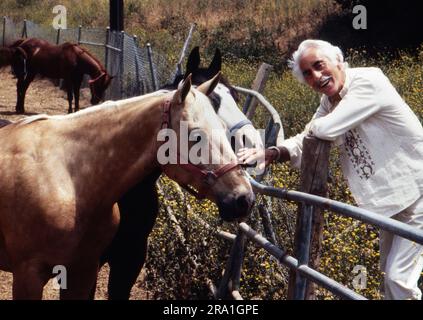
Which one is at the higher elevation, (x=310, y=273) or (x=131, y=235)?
(x=310, y=273)

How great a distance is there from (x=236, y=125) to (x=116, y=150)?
1.03 m

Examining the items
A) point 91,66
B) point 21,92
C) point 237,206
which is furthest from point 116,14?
point 237,206

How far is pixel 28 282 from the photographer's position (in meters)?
3.56

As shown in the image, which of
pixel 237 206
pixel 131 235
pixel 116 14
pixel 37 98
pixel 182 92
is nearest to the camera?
pixel 237 206

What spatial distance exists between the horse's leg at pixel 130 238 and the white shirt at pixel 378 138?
1.15 metres

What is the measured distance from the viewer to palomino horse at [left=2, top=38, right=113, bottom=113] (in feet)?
51.9

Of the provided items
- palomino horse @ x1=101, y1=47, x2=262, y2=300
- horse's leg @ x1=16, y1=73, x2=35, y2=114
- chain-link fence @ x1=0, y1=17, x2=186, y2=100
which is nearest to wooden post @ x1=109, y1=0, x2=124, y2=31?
chain-link fence @ x1=0, y1=17, x2=186, y2=100

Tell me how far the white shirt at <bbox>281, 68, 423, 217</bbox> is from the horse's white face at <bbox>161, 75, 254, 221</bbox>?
1.66 feet

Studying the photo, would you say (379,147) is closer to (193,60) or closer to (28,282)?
(193,60)

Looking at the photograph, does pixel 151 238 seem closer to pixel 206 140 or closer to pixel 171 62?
pixel 206 140

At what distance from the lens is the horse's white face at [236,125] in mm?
4441

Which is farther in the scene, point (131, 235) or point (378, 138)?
point (131, 235)
